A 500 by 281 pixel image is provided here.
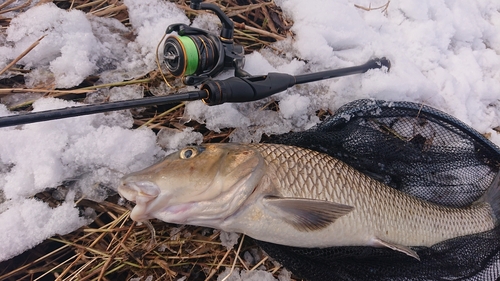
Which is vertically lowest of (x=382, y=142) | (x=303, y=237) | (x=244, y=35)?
(x=303, y=237)

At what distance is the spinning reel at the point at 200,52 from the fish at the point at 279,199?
39 cm

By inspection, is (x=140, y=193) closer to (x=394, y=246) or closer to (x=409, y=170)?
(x=394, y=246)

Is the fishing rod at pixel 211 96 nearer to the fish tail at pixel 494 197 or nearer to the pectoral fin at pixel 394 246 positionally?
the pectoral fin at pixel 394 246

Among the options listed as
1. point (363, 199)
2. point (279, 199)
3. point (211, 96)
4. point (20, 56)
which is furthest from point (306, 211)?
point (20, 56)

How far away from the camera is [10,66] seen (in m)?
1.77

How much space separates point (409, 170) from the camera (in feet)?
6.43

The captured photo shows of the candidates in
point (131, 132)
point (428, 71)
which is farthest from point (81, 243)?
point (428, 71)

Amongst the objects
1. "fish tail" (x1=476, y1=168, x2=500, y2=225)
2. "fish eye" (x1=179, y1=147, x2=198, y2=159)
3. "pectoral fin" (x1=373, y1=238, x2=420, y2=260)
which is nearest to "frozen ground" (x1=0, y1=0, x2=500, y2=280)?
"fish eye" (x1=179, y1=147, x2=198, y2=159)

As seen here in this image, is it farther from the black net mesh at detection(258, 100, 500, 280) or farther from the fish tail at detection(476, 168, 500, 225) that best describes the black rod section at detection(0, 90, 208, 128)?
the fish tail at detection(476, 168, 500, 225)

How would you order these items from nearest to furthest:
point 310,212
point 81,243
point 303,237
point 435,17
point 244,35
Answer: point 310,212, point 303,237, point 81,243, point 244,35, point 435,17

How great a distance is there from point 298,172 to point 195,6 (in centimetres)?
89

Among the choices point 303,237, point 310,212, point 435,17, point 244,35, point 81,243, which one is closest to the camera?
point 310,212

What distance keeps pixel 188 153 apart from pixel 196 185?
6.3 inches

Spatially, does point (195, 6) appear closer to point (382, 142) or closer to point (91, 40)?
point (91, 40)
